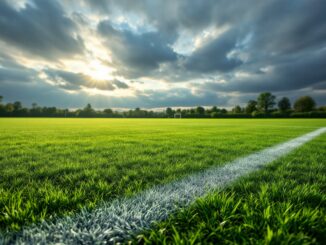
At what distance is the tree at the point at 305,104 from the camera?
311 feet

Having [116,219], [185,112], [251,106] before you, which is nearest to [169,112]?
[185,112]

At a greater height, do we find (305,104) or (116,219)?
(305,104)

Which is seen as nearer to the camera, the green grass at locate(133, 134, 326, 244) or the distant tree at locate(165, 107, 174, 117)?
the green grass at locate(133, 134, 326, 244)

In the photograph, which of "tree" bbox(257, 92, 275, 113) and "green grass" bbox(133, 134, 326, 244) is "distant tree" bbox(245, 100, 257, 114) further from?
"green grass" bbox(133, 134, 326, 244)

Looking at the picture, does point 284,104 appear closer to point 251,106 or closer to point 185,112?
point 251,106

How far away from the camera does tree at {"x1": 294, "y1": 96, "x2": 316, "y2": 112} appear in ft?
311

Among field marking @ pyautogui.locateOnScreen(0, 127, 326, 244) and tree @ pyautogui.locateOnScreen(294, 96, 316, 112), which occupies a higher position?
tree @ pyautogui.locateOnScreen(294, 96, 316, 112)

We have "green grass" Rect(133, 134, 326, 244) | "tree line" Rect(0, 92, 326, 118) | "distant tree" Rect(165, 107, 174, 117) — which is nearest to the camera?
"green grass" Rect(133, 134, 326, 244)

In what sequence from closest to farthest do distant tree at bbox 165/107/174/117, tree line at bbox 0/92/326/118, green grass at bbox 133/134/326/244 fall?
green grass at bbox 133/134/326/244
tree line at bbox 0/92/326/118
distant tree at bbox 165/107/174/117

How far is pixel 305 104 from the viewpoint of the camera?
316 ft

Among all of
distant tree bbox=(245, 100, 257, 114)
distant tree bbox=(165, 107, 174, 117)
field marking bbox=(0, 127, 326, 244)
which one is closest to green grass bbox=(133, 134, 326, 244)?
field marking bbox=(0, 127, 326, 244)

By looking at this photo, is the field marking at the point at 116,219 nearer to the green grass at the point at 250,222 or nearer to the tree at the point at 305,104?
the green grass at the point at 250,222

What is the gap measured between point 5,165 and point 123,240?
3910 mm

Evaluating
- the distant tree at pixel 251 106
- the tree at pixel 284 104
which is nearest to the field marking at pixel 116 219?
the distant tree at pixel 251 106
